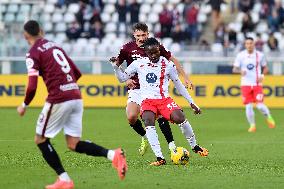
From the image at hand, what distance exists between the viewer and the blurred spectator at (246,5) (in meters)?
32.7

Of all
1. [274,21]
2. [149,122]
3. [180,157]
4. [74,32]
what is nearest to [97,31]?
[74,32]

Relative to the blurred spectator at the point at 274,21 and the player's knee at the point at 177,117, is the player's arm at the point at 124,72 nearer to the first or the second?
the player's knee at the point at 177,117

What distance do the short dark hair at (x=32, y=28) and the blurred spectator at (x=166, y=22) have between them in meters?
21.5

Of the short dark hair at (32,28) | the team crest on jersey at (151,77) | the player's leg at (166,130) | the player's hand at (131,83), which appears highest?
the short dark hair at (32,28)

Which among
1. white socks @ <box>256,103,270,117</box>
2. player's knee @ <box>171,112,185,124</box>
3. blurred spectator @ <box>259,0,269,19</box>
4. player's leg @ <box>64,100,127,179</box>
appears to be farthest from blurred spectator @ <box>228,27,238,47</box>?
player's leg @ <box>64,100,127,179</box>

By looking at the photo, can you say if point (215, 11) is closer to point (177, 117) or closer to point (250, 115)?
point (250, 115)

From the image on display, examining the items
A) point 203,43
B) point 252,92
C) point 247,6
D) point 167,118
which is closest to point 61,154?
point 167,118

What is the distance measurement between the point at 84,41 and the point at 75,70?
20683 millimetres

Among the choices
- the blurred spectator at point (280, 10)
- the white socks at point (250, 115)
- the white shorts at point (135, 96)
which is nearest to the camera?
the white shorts at point (135, 96)

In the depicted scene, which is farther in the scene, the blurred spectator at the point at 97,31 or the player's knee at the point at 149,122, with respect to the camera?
the blurred spectator at the point at 97,31

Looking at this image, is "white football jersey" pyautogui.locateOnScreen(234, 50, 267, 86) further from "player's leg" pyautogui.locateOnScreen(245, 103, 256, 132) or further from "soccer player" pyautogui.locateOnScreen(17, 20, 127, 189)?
"soccer player" pyautogui.locateOnScreen(17, 20, 127, 189)

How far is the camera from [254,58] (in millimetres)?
20609

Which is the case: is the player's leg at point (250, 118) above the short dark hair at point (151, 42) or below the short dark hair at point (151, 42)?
below

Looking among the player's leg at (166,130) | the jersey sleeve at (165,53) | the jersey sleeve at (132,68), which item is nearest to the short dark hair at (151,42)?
the jersey sleeve at (132,68)
